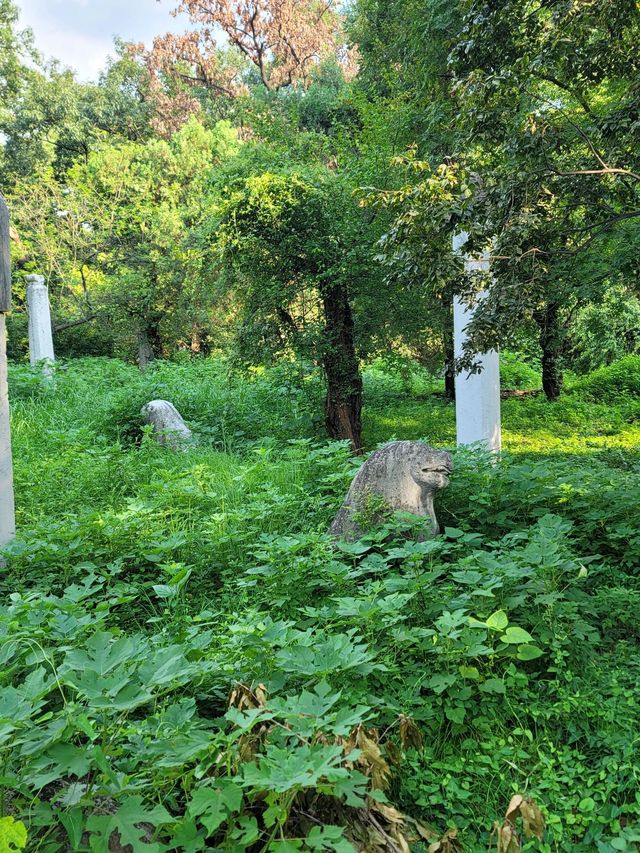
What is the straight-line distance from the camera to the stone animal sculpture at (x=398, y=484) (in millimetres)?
4027

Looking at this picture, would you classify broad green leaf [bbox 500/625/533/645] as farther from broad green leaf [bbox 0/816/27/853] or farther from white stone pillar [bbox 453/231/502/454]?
white stone pillar [bbox 453/231/502/454]

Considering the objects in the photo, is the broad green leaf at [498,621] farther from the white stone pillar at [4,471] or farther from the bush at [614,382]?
the bush at [614,382]

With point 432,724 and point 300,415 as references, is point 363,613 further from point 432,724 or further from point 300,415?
point 300,415

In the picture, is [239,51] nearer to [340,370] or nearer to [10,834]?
[340,370]

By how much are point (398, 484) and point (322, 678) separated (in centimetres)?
211

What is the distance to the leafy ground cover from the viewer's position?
1.68m

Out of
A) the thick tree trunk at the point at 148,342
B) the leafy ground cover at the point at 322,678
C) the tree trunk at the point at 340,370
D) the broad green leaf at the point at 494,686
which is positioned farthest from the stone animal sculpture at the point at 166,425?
the thick tree trunk at the point at 148,342

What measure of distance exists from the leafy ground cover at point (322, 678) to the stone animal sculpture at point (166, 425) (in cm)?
296

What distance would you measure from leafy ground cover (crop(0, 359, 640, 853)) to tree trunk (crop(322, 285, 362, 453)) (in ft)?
14.1

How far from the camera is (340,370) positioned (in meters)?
9.32

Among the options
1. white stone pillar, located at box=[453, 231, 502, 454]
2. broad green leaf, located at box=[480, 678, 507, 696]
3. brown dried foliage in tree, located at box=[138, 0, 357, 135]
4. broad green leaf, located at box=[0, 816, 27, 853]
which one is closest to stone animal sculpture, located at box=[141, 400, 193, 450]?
white stone pillar, located at box=[453, 231, 502, 454]

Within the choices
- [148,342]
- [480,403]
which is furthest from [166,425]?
[148,342]

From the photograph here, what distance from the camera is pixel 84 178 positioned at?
1931 cm

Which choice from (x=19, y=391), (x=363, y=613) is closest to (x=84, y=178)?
(x=19, y=391)
